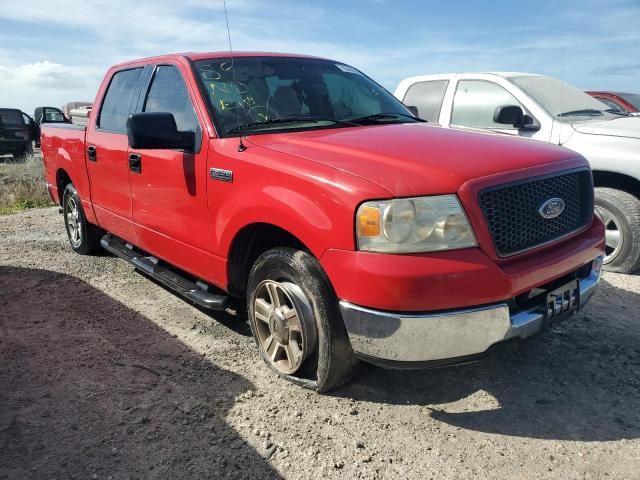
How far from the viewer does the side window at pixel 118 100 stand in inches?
174

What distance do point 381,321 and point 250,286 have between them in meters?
1.04

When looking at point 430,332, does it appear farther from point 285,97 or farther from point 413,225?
point 285,97

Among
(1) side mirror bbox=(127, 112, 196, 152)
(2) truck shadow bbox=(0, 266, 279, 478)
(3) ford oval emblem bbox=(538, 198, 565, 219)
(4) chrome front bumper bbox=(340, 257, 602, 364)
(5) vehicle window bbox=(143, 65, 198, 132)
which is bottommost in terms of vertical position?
(2) truck shadow bbox=(0, 266, 279, 478)

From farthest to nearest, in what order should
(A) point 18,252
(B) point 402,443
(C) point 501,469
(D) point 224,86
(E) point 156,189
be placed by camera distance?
(A) point 18,252 → (E) point 156,189 → (D) point 224,86 → (B) point 402,443 → (C) point 501,469

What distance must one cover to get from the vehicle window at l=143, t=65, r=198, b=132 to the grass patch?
20.0ft

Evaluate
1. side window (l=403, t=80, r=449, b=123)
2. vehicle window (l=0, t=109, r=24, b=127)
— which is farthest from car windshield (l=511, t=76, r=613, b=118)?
vehicle window (l=0, t=109, r=24, b=127)

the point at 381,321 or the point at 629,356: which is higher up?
the point at 381,321

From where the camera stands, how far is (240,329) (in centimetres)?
389

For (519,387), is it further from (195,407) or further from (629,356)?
(195,407)

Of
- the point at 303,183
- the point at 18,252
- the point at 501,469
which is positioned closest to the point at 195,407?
the point at 303,183

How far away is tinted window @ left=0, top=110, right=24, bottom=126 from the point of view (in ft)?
60.1

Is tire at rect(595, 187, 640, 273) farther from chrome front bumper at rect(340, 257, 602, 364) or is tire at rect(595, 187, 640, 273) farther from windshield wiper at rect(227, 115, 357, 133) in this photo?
chrome front bumper at rect(340, 257, 602, 364)

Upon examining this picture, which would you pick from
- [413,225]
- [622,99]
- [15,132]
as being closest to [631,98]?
[622,99]

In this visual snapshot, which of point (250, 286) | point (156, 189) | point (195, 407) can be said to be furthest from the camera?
point (156, 189)
